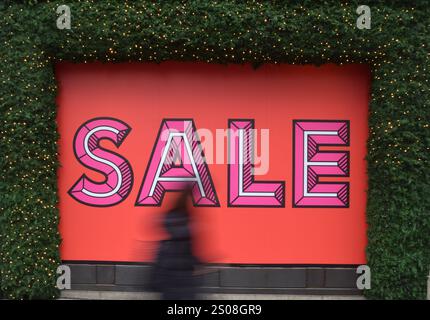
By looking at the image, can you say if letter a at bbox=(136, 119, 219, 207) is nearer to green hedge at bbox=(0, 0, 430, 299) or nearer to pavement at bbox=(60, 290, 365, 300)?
green hedge at bbox=(0, 0, 430, 299)

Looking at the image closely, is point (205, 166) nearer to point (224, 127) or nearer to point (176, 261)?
point (224, 127)

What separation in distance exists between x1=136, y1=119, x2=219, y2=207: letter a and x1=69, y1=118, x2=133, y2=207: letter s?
1.24 feet

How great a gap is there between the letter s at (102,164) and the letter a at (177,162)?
377 millimetres

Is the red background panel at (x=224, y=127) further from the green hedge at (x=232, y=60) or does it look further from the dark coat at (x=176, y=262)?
the dark coat at (x=176, y=262)

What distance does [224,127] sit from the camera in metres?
6.16

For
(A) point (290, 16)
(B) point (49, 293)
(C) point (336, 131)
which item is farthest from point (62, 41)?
(C) point (336, 131)

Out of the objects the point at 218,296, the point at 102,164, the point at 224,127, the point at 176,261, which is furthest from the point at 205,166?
the point at 176,261

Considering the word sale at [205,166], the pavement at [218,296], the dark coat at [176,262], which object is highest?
the word sale at [205,166]

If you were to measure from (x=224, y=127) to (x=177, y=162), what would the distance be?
80 cm

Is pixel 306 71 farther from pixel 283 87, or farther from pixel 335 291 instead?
pixel 335 291

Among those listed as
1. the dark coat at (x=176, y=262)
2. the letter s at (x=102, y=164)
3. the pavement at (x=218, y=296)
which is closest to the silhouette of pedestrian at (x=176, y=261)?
the dark coat at (x=176, y=262)

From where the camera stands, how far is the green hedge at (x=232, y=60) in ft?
18.0

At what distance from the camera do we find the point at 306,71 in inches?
240

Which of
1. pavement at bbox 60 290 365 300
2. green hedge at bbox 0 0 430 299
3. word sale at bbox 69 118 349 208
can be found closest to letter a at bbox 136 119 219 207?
word sale at bbox 69 118 349 208
